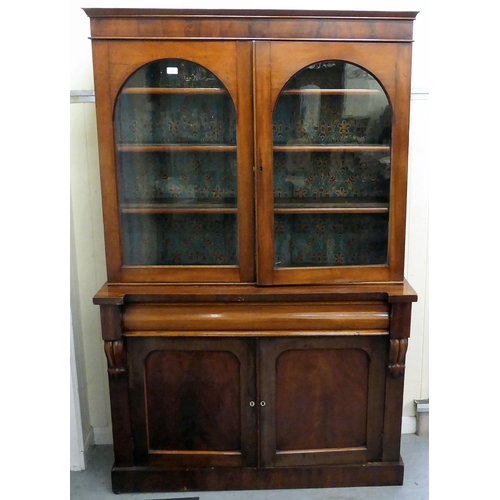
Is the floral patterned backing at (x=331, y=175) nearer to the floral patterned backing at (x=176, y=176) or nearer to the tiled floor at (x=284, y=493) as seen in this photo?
the floral patterned backing at (x=176, y=176)

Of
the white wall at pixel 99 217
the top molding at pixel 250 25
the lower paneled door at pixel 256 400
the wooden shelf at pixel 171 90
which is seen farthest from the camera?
the white wall at pixel 99 217

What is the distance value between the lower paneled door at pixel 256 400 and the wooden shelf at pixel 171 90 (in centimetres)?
89

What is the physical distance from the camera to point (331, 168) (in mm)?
1800

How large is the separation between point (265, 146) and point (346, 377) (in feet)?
3.01

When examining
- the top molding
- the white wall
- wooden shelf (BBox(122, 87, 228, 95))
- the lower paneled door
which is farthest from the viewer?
the white wall

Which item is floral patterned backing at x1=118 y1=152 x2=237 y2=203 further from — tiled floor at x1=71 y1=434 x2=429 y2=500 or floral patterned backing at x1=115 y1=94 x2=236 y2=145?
tiled floor at x1=71 y1=434 x2=429 y2=500

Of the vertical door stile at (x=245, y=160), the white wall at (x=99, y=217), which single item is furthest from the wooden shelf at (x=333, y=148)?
the white wall at (x=99, y=217)

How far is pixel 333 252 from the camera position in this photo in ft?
6.04

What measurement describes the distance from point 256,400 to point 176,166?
37.0 inches

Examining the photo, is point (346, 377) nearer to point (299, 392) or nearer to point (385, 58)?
point (299, 392)

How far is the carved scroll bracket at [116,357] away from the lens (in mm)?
1741

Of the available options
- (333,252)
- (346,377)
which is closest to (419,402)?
(346,377)

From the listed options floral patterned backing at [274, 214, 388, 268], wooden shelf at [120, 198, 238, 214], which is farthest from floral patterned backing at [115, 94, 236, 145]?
floral patterned backing at [274, 214, 388, 268]

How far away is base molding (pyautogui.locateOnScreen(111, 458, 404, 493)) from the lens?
1.87m
